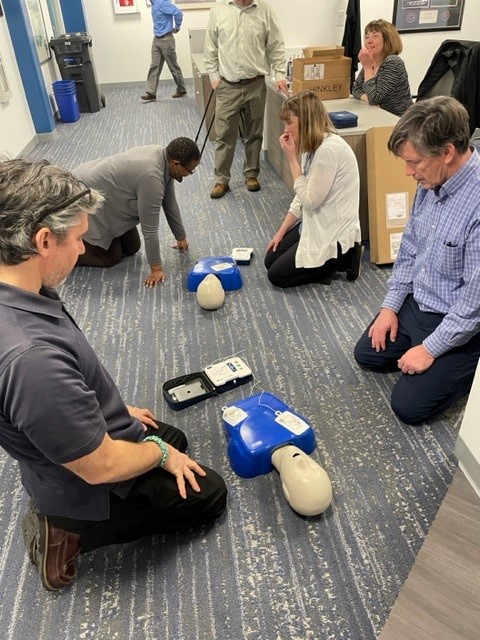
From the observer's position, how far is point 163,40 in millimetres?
6516

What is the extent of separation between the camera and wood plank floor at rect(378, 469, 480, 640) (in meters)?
0.78

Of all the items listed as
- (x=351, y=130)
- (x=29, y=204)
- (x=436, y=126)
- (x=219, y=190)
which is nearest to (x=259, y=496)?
(x=29, y=204)

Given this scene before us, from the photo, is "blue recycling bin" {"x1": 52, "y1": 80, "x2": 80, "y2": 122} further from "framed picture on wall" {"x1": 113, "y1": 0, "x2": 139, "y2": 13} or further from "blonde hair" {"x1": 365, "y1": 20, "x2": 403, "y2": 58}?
"blonde hair" {"x1": 365, "y1": 20, "x2": 403, "y2": 58}

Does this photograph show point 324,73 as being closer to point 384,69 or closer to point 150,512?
point 384,69

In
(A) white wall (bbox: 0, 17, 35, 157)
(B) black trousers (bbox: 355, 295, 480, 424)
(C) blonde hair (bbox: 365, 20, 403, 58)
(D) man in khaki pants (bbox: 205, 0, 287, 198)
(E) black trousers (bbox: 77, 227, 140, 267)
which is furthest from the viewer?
(A) white wall (bbox: 0, 17, 35, 157)

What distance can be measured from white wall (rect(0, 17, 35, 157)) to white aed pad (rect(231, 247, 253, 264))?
2695 mm

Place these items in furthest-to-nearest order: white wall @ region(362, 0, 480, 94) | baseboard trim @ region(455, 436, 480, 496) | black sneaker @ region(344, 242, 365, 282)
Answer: white wall @ region(362, 0, 480, 94) → black sneaker @ region(344, 242, 365, 282) → baseboard trim @ region(455, 436, 480, 496)

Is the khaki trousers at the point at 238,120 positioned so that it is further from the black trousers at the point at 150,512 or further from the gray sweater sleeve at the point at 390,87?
the black trousers at the point at 150,512

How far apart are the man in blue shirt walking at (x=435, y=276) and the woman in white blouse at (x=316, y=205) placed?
55 centimetres

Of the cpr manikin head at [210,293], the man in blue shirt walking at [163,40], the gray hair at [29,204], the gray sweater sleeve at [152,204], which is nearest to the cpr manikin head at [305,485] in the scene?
the gray hair at [29,204]

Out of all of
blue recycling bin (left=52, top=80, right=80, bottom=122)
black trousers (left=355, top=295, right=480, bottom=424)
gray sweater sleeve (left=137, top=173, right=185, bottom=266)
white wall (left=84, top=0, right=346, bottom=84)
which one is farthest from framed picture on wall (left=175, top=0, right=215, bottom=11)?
black trousers (left=355, top=295, right=480, bottom=424)

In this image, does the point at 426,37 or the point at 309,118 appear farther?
the point at 426,37

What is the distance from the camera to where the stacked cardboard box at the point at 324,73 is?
10.6 feet

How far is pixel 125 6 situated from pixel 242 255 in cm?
630
